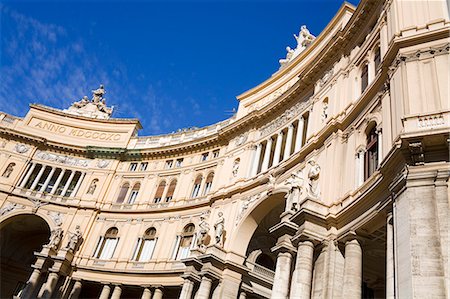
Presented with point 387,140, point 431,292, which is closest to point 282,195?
point 387,140

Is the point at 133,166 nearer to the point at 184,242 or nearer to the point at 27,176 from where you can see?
the point at 27,176

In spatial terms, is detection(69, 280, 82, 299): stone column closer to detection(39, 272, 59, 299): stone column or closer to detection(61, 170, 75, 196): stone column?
detection(39, 272, 59, 299): stone column

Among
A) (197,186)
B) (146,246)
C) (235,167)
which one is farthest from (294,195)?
(146,246)

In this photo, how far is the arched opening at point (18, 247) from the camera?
1484 inches

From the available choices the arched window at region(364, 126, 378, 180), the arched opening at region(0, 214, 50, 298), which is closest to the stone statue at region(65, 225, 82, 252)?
the arched opening at region(0, 214, 50, 298)

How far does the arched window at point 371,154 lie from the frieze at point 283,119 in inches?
340

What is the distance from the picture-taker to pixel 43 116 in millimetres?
43094

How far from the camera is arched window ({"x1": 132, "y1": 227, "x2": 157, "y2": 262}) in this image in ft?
110

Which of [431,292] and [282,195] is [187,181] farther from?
[431,292]

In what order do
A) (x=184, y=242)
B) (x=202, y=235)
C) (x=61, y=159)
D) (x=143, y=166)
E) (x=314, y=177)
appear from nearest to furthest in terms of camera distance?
1. (x=314, y=177)
2. (x=202, y=235)
3. (x=184, y=242)
4. (x=143, y=166)
5. (x=61, y=159)

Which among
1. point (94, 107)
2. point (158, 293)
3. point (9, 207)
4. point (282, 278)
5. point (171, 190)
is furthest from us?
point (94, 107)

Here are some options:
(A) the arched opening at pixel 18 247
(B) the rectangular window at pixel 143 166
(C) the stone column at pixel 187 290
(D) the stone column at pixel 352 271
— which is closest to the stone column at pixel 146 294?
(C) the stone column at pixel 187 290

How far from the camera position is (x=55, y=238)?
112ft

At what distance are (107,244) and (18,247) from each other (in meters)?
10.9
